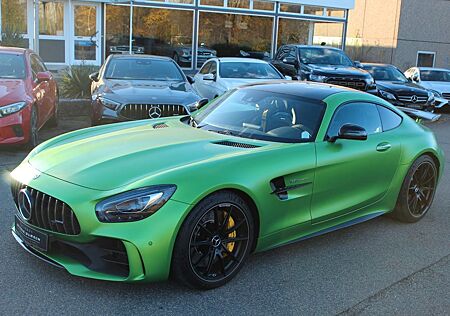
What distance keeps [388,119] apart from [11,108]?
5207mm

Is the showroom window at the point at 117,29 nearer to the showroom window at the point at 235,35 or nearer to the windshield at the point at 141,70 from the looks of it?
the showroom window at the point at 235,35

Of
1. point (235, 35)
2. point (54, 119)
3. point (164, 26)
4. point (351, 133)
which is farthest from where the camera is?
point (235, 35)

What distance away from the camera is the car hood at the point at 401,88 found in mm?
14809

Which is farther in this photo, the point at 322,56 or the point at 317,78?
the point at 322,56

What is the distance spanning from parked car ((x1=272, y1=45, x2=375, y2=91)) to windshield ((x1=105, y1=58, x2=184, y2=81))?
16.6ft

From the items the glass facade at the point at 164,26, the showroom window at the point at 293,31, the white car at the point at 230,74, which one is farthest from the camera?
the showroom window at the point at 293,31

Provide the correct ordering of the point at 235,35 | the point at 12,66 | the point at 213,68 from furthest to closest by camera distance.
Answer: the point at 235,35 → the point at 213,68 → the point at 12,66

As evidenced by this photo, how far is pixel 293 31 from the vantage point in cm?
2247

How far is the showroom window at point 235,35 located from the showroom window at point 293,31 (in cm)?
59

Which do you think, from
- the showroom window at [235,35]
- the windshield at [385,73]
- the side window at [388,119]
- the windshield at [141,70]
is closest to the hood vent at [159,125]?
the side window at [388,119]

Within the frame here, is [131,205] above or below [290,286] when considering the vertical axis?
above

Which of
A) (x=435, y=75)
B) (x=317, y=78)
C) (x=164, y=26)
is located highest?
(x=164, y=26)

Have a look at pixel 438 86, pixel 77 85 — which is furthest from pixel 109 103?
pixel 438 86

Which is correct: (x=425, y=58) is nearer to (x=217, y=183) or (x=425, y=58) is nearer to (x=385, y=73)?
(x=385, y=73)
